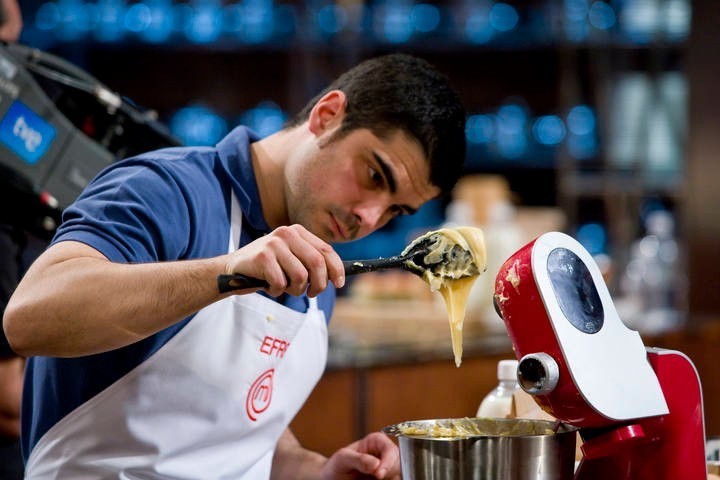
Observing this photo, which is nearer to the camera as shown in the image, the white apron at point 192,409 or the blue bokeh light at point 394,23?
the white apron at point 192,409

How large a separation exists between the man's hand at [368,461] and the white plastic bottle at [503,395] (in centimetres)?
16

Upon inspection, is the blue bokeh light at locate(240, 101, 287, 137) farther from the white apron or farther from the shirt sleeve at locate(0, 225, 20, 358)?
the white apron

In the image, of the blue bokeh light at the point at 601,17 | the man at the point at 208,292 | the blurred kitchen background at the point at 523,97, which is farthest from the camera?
the blue bokeh light at the point at 601,17

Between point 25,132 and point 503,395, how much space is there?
1066mm

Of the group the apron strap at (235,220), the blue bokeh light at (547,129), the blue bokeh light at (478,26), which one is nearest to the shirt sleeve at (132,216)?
the apron strap at (235,220)

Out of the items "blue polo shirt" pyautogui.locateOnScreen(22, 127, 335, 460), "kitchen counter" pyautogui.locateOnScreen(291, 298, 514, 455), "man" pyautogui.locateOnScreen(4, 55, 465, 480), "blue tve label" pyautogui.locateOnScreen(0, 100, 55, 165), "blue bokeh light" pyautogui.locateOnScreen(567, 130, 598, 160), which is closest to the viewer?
"man" pyautogui.locateOnScreen(4, 55, 465, 480)

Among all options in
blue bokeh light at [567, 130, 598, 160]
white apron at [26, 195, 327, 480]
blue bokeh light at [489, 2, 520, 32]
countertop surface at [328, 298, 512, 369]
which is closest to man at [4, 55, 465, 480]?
white apron at [26, 195, 327, 480]

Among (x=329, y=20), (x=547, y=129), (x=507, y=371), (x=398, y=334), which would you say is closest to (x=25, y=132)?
(x=507, y=371)

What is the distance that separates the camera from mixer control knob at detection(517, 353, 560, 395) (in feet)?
3.75

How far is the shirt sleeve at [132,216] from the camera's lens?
4.33 ft

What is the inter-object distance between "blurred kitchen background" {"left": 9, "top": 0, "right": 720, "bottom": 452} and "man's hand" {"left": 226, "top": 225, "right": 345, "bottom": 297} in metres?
2.78

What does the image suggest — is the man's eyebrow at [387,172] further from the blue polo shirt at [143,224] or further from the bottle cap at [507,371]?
the bottle cap at [507,371]

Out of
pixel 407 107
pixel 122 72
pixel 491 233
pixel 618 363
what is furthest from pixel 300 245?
pixel 122 72

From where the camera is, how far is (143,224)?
1.38 m
